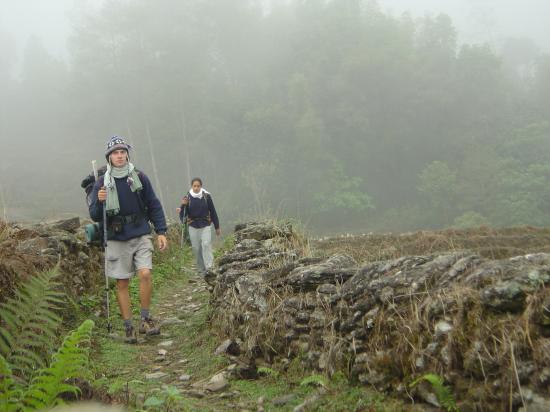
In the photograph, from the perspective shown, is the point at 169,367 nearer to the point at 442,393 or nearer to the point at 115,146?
the point at 115,146

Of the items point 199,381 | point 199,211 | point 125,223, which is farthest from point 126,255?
point 199,211

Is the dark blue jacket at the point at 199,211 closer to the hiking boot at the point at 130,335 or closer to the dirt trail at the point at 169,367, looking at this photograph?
the dirt trail at the point at 169,367

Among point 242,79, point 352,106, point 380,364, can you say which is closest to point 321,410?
point 380,364

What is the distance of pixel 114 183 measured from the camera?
19.9 ft

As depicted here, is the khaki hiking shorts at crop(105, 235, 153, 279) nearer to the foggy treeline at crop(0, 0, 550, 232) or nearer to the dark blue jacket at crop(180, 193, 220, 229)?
the dark blue jacket at crop(180, 193, 220, 229)

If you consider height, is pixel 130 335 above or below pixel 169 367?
above

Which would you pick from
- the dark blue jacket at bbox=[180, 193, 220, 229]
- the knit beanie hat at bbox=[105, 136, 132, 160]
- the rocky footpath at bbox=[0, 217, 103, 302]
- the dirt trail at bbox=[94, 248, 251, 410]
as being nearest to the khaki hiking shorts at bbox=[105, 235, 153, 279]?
the rocky footpath at bbox=[0, 217, 103, 302]

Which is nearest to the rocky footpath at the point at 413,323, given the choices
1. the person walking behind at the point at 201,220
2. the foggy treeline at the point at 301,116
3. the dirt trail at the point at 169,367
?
the dirt trail at the point at 169,367

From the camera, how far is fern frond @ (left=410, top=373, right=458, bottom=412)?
110 inches

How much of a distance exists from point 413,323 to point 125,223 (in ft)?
13.4

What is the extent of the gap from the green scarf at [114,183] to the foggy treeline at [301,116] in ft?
134

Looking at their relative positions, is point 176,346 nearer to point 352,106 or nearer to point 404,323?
point 404,323

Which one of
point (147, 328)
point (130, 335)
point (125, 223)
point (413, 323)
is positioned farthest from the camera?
point (147, 328)

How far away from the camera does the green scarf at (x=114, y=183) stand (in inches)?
236
